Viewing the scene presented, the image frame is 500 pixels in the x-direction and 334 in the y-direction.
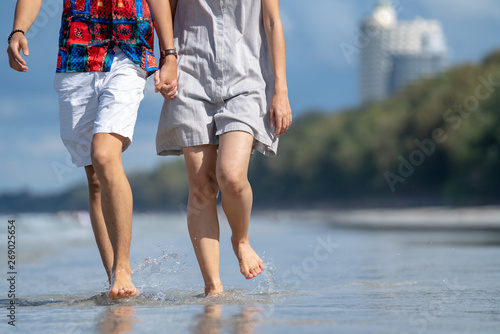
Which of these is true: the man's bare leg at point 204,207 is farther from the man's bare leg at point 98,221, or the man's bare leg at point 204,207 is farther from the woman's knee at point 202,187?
the man's bare leg at point 98,221

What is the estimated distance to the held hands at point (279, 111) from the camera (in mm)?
3836

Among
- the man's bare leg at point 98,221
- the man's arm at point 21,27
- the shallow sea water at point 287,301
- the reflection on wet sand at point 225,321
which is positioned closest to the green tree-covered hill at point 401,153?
the shallow sea water at point 287,301

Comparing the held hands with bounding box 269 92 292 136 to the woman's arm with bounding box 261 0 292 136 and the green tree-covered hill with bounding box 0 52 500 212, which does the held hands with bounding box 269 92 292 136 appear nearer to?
the woman's arm with bounding box 261 0 292 136

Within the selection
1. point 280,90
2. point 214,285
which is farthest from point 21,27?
point 214,285

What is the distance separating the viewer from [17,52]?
3.62m

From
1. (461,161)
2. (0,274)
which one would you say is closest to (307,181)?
(461,161)

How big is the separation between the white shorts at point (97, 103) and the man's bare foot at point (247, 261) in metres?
0.74

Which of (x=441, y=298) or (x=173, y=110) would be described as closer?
(x=441, y=298)

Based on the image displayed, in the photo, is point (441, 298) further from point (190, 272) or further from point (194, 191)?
point (190, 272)

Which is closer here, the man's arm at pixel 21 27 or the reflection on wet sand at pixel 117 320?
the reflection on wet sand at pixel 117 320

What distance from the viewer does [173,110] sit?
151 inches

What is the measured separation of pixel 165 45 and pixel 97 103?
16.5 inches

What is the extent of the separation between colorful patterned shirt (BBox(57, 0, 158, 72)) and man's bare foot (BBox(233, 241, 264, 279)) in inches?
37.7

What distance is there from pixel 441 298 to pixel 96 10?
203 cm
